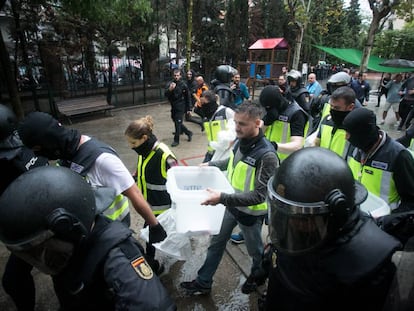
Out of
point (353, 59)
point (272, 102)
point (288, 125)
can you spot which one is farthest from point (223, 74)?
point (353, 59)

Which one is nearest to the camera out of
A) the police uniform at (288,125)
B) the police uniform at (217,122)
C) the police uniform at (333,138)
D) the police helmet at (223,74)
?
the police uniform at (333,138)

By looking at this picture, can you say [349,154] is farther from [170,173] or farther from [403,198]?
[170,173]

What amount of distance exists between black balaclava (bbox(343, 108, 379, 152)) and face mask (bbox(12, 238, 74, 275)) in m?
2.07

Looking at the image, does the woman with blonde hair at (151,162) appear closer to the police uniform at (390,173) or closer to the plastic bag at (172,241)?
the plastic bag at (172,241)

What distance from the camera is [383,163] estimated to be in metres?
2.11

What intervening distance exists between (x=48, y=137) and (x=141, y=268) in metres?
1.17

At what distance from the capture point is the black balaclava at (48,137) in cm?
182

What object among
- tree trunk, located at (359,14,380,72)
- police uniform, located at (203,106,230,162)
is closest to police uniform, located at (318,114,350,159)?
police uniform, located at (203,106,230,162)

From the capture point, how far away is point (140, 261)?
4.00ft

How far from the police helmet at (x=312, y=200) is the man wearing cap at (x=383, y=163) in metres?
1.08

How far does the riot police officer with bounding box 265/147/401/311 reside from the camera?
42.5 inches

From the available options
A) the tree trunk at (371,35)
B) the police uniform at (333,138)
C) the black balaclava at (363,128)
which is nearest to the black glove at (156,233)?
the black balaclava at (363,128)

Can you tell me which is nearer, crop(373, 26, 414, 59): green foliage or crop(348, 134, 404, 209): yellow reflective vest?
crop(348, 134, 404, 209): yellow reflective vest

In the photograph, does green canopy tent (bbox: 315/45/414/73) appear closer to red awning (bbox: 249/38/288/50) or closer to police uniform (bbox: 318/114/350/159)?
red awning (bbox: 249/38/288/50)
